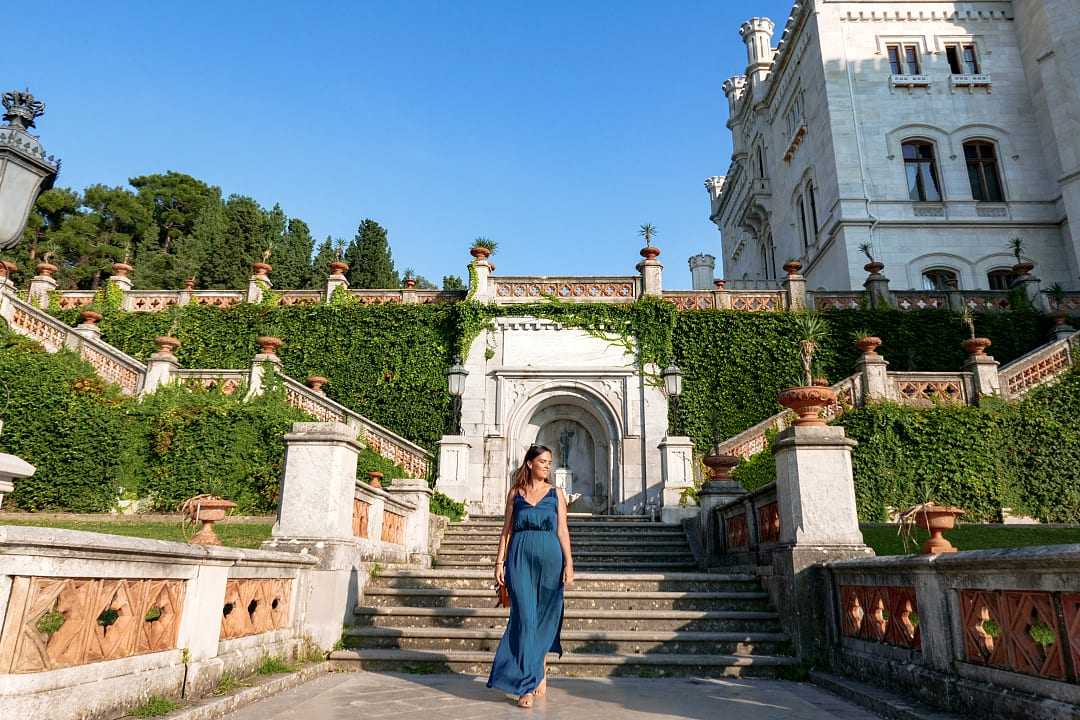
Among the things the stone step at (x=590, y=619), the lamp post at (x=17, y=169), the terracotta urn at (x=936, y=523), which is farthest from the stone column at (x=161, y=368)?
the terracotta urn at (x=936, y=523)

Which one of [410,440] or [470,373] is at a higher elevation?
[470,373]

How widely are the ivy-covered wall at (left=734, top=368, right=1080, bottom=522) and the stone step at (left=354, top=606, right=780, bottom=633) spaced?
22.4 feet

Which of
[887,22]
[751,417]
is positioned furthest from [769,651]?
[887,22]

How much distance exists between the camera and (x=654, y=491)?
15.4 meters

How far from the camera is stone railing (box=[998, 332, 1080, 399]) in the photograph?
13883 mm

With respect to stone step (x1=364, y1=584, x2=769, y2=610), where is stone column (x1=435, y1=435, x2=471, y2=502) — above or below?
above

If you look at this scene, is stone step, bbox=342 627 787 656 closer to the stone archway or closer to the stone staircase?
the stone staircase

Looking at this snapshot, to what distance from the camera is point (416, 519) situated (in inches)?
380

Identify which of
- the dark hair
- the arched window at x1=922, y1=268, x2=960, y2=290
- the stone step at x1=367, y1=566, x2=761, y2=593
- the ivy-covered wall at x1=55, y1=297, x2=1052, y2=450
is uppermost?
the arched window at x1=922, y1=268, x2=960, y2=290

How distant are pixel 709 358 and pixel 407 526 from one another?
11.0m

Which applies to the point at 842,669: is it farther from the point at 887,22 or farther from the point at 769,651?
the point at 887,22

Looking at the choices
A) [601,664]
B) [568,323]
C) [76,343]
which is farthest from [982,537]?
[76,343]

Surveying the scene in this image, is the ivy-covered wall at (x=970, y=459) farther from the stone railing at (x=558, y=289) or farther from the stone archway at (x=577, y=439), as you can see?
the stone railing at (x=558, y=289)

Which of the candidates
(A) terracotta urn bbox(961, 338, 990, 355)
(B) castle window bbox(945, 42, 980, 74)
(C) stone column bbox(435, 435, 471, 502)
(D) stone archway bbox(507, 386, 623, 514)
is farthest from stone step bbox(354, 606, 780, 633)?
(B) castle window bbox(945, 42, 980, 74)
